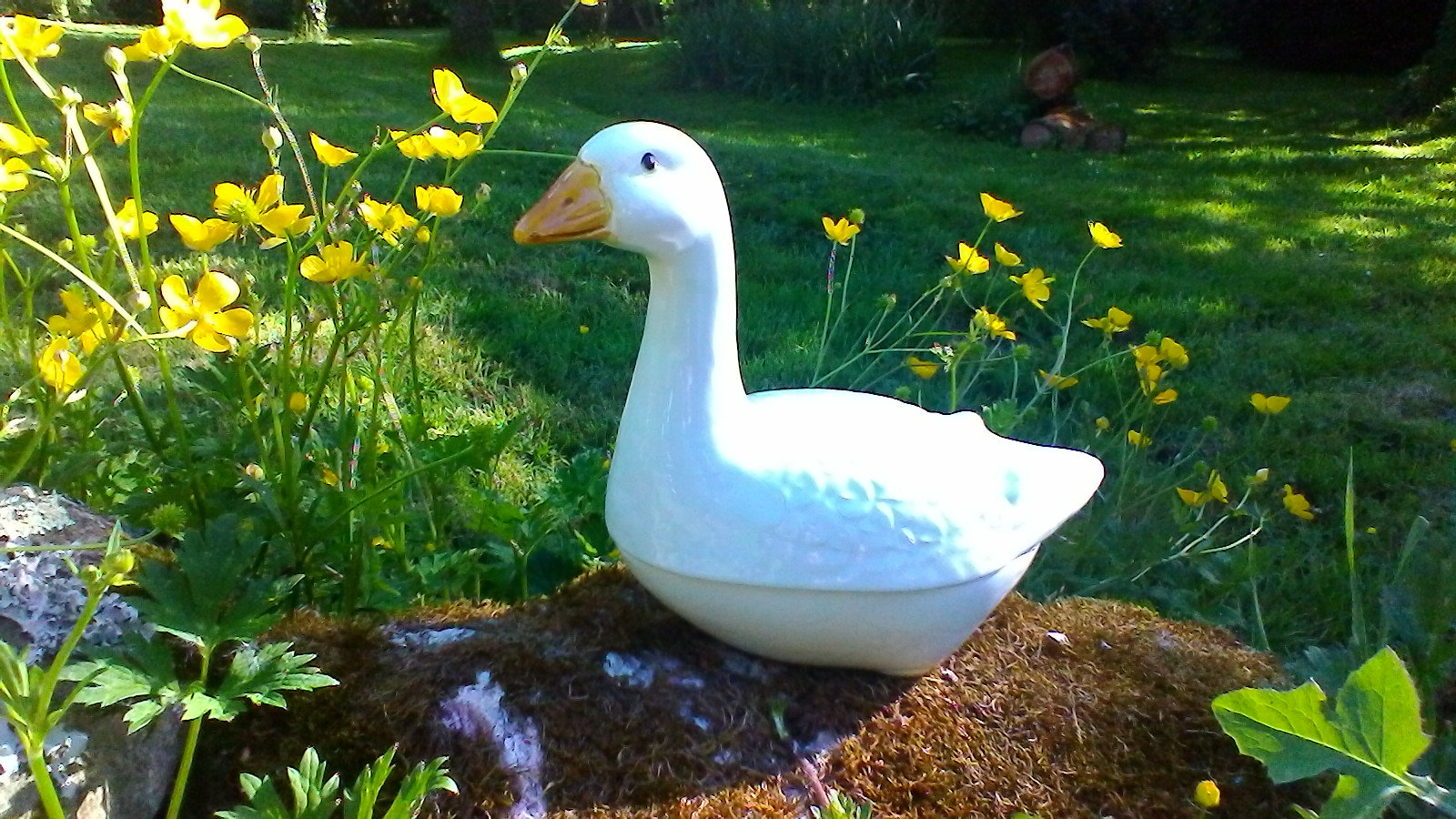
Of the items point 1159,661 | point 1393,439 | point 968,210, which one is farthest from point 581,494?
point 968,210

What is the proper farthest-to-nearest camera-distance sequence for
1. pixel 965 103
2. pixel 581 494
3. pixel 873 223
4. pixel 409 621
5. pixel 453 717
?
pixel 965 103, pixel 873 223, pixel 581 494, pixel 409 621, pixel 453 717

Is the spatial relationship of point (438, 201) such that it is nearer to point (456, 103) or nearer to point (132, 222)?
point (456, 103)

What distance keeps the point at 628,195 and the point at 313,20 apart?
1541 cm

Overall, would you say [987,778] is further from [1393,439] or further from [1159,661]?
[1393,439]

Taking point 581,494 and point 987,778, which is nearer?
point 987,778

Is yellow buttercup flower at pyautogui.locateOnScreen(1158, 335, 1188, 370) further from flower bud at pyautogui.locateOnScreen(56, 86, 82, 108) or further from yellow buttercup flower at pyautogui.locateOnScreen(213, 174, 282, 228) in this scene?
flower bud at pyautogui.locateOnScreen(56, 86, 82, 108)

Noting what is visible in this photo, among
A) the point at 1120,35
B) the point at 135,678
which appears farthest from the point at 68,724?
the point at 1120,35

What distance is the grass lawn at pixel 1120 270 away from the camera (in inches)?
103

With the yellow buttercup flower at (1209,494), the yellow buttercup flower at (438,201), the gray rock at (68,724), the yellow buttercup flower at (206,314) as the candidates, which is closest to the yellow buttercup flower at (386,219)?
the yellow buttercup flower at (438,201)

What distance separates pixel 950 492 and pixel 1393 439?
91.1 inches

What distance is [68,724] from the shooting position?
3.72 ft

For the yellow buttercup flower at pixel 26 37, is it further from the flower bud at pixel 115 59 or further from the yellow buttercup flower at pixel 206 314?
the yellow buttercup flower at pixel 206 314

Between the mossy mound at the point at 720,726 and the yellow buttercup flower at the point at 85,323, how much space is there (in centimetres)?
43

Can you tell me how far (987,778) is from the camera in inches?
53.5
